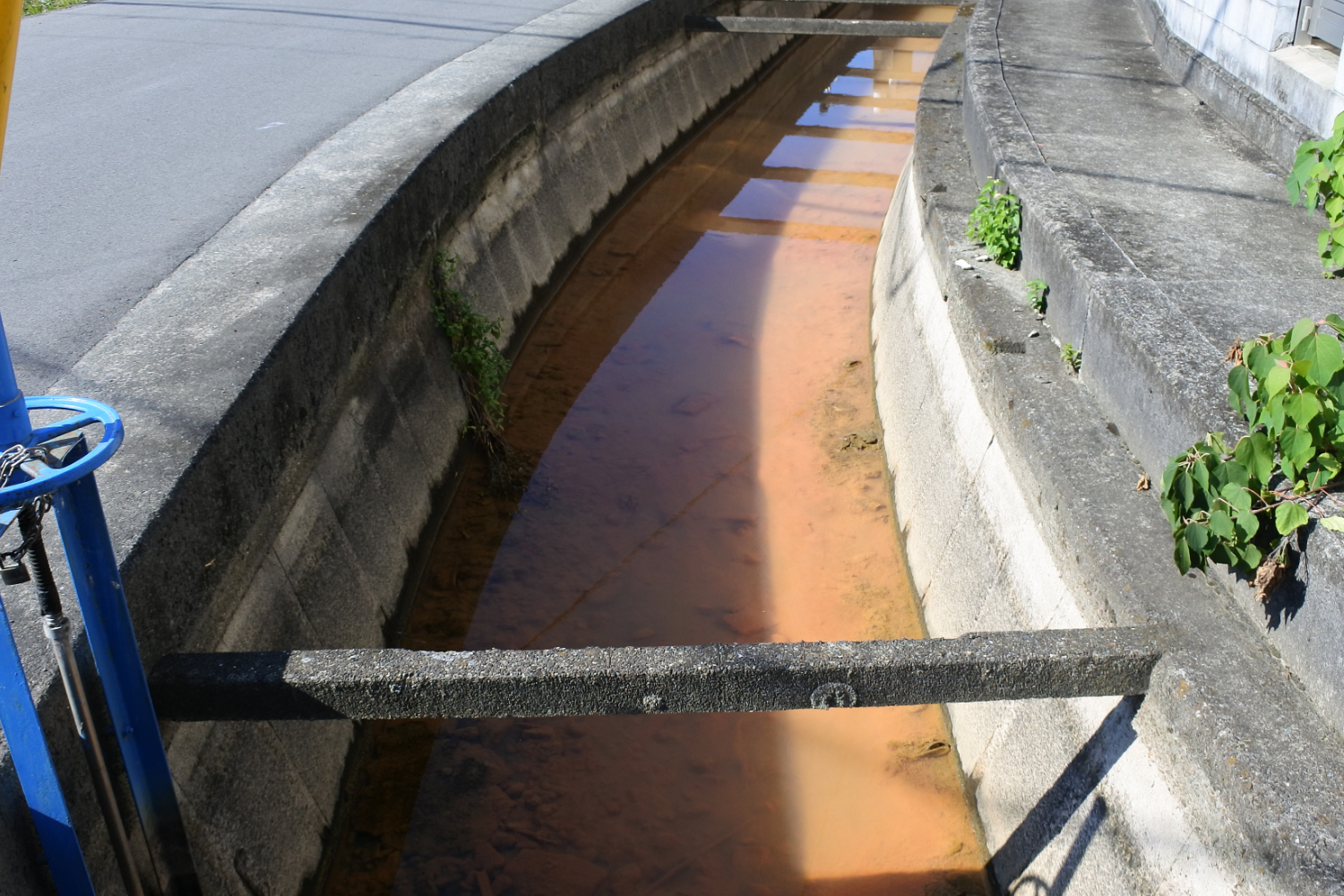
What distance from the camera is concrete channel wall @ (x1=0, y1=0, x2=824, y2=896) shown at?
2.66 m

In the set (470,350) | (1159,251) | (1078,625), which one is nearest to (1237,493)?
(1078,625)

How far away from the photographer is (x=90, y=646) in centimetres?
218

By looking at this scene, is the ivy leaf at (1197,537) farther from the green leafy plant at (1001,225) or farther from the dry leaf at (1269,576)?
the green leafy plant at (1001,225)

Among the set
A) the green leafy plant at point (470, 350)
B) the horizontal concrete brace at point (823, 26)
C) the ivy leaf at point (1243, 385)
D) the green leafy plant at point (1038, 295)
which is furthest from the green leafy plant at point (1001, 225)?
the horizontal concrete brace at point (823, 26)

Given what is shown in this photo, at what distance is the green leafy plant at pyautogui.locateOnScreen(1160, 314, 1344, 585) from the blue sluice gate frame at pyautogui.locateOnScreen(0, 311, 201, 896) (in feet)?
7.57

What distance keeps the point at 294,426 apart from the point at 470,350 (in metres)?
1.88

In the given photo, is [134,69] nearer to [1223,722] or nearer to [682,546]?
[682,546]

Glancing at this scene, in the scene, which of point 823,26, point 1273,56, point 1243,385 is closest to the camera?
point 1243,385

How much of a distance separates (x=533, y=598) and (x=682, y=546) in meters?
0.76

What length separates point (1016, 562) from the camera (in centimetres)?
341

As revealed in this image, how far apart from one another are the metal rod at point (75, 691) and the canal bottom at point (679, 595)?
1.18m

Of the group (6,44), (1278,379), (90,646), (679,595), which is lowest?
(679,595)

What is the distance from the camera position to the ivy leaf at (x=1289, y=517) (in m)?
2.22

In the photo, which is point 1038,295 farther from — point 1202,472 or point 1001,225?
point 1202,472
